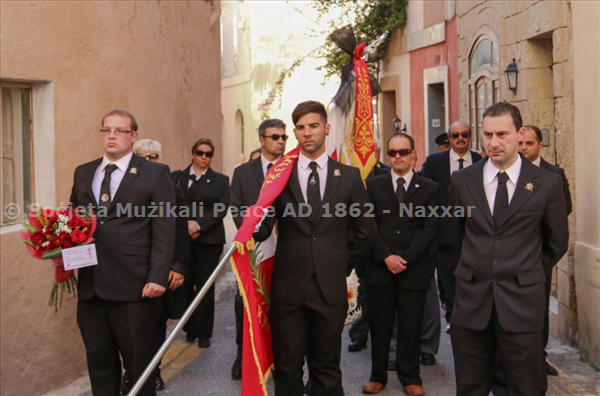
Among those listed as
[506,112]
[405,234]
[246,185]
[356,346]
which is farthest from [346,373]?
[506,112]

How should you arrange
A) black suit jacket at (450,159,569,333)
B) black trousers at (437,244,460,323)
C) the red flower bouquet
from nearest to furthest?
black suit jacket at (450,159,569,333) → the red flower bouquet → black trousers at (437,244,460,323)

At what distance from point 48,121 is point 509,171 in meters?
3.94

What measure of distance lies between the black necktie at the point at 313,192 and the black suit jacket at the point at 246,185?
4.19 ft

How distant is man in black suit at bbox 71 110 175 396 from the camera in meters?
5.29

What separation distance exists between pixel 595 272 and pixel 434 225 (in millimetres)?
1699

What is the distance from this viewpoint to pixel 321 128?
5.41 metres

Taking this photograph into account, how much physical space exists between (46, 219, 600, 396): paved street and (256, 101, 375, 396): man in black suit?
50.8 inches

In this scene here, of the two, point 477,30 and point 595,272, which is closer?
point 595,272

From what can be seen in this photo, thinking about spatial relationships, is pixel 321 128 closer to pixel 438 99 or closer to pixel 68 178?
pixel 68 178

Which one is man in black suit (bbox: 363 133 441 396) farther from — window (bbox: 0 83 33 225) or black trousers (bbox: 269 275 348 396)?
window (bbox: 0 83 33 225)

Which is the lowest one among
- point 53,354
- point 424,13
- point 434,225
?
point 53,354

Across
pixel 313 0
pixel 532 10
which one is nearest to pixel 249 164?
pixel 532 10

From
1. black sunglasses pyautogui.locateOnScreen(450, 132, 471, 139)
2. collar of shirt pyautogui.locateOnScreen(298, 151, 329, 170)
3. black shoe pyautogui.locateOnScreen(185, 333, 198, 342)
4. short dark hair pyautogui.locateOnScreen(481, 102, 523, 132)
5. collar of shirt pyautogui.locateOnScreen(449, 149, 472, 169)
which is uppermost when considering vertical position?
black sunglasses pyautogui.locateOnScreen(450, 132, 471, 139)

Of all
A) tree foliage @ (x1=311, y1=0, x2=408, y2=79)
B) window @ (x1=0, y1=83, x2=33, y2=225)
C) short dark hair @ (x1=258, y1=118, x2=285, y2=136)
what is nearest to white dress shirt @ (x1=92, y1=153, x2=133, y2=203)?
window @ (x1=0, y1=83, x2=33, y2=225)
